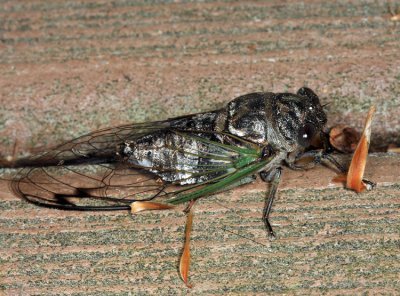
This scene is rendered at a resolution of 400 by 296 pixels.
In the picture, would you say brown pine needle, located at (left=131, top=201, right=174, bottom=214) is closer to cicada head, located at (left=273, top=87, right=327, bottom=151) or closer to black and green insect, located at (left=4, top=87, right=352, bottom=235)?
black and green insect, located at (left=4, top=87, right=352, bottom=235)

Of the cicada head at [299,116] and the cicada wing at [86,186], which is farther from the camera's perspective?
the cicada head at [299,116]

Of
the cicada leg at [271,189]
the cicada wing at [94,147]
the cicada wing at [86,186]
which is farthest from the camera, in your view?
the cicada wing at [94,147]

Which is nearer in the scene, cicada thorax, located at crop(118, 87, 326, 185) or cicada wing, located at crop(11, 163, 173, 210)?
cicada wing, located at crop(11, 163, 173, 210)

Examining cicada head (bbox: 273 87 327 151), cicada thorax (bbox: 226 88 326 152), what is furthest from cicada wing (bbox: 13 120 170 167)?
cicada head (bbox: 273 87 327 151)

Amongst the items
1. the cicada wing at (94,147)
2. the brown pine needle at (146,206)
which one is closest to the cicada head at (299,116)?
the cicada wing at (94,147)

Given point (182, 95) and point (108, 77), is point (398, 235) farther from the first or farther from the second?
point (108, 77)

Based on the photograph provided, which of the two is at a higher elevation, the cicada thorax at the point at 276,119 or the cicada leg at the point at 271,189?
the cicada thorax at the point at 276,119

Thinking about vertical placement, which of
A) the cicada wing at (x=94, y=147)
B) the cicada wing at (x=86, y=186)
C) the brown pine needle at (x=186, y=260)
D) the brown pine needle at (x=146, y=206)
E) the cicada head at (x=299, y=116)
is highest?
the cicada head at (x=299, y=116)

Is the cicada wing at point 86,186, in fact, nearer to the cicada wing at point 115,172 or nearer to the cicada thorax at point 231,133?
the cicada wing at point 115,172
